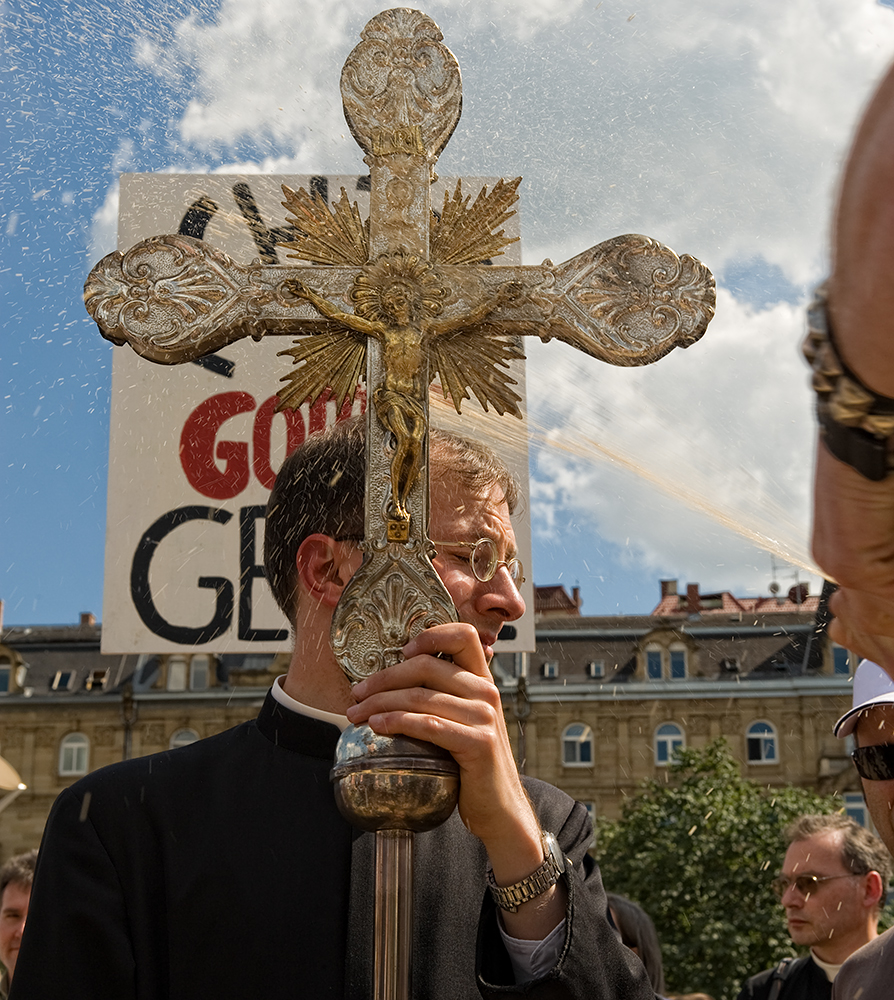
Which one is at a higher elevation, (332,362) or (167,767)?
(332,362)

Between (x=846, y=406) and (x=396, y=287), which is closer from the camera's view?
(x=846, y=406)

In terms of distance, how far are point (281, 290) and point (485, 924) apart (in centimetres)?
125

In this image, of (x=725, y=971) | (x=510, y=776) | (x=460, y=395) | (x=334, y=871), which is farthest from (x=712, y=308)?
(x=725, y=971)

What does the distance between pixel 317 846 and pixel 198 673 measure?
4163 centimetres

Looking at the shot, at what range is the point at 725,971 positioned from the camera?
86.4 feet

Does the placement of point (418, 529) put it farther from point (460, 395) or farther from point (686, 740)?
point (686, 740)

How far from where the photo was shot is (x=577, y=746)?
137 feet

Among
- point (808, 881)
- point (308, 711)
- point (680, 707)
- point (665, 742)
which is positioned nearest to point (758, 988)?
point (808, 881)

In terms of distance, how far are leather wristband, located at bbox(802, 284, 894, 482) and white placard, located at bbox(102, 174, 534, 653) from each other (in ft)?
13.1

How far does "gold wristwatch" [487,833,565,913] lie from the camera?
7.73 feet

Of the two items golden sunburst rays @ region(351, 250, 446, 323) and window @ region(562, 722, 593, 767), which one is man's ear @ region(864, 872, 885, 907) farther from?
window @ region(562, 722, 593, 767)

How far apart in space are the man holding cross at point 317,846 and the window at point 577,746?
3909 centimetres

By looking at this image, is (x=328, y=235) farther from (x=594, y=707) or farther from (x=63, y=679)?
(x=63, y=679)

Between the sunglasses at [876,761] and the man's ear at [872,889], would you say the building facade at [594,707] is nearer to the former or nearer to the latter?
the man's ear at [872,889]
